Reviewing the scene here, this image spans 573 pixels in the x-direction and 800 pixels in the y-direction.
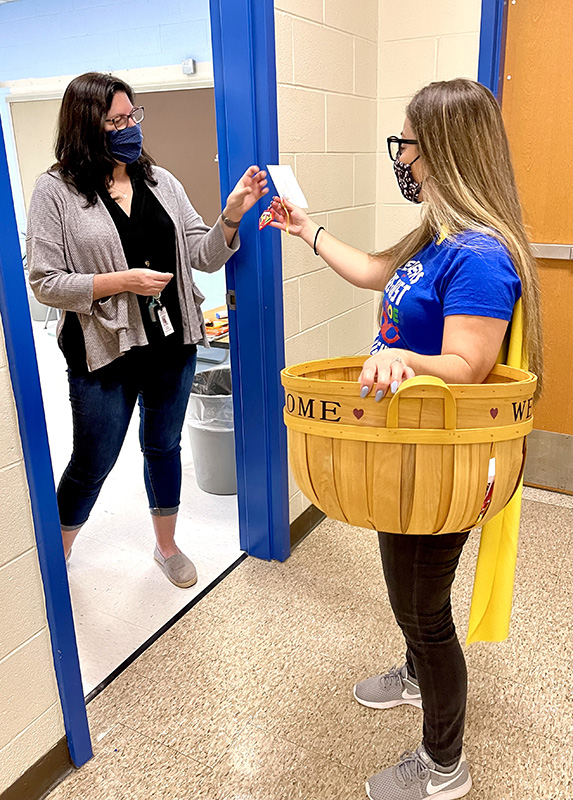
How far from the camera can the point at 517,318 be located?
1220 millimetres

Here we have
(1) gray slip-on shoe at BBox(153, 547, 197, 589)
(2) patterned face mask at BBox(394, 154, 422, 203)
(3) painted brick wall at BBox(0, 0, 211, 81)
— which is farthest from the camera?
(3) painted brick wall at BBox(0, 0, 211, 81)

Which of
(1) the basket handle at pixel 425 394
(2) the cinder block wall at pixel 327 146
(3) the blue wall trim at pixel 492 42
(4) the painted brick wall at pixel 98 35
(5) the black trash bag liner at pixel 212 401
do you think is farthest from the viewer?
(4) the painted brick wall at pixel 98 35

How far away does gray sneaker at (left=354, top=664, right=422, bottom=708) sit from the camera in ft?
5.82

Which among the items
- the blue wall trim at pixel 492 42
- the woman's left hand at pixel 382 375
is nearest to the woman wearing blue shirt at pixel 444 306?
the woman's left hand at pixel 382 375

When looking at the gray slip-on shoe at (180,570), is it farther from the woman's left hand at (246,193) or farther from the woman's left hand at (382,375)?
the woman's left hand at (382,375)

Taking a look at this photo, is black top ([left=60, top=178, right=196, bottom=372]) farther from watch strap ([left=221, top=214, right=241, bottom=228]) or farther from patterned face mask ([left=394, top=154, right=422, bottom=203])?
patterned face mask ([left=394, top=154, right=422, bottom=203])

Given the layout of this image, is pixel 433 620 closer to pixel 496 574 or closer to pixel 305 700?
pixel 496 574

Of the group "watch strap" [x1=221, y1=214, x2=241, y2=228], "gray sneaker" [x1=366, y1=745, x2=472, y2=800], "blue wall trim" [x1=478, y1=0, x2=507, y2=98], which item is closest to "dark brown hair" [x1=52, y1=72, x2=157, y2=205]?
"watch strap" [x1=221, y1=214, x2=241, y2=228]

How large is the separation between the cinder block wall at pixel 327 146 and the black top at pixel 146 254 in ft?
1.45

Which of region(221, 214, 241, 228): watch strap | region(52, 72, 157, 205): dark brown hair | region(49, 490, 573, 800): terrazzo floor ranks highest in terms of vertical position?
region(52, 72, 157, 205): dark brown hair

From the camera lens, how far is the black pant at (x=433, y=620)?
1.28 metres

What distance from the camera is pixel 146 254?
1960mm

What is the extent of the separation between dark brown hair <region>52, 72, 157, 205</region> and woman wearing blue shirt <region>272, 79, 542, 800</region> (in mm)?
891

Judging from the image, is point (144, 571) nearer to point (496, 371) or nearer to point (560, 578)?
point (560, 578)
